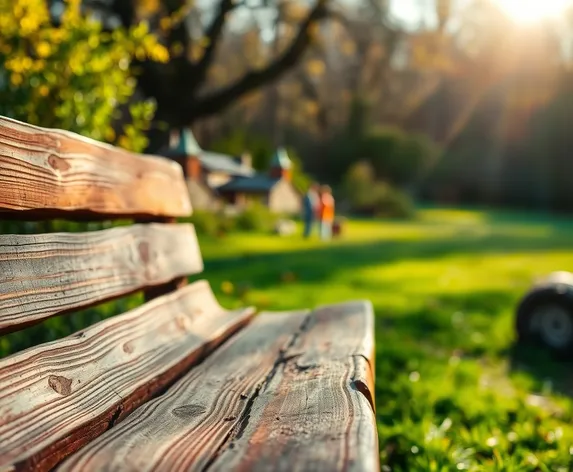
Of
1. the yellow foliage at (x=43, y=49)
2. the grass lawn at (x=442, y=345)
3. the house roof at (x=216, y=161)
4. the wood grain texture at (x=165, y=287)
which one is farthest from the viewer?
the house roof at (x=216, y=161)

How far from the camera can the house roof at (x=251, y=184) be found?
102 ft

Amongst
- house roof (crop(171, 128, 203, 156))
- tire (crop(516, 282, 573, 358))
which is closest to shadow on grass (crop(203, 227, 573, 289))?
tire (crop(516, 282, 573, 358))

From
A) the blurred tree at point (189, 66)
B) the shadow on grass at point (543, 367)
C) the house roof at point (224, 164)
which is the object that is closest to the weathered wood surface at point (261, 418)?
the shadow on grass at point (543, 367)

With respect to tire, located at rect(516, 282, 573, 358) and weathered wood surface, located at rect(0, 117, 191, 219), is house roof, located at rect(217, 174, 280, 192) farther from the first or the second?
weathered wood surface, located at rect(0, 117, 191, 219)

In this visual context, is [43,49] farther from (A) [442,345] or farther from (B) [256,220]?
(B) [256,220]

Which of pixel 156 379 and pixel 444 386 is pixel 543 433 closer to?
pixel 444 386

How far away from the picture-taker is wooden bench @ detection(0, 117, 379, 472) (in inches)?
47.8

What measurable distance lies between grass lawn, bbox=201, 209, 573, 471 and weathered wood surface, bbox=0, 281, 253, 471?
1247mm

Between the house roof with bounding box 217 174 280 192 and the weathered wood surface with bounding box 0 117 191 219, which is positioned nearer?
the weathered wood surface with bounding box 0 117 191 219

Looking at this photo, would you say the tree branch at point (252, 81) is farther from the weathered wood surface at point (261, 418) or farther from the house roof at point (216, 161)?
the house roof at point (216, 161)

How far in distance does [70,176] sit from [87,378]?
0.65 m

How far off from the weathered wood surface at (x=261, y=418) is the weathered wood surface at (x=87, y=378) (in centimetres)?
6

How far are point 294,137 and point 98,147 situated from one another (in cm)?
4679

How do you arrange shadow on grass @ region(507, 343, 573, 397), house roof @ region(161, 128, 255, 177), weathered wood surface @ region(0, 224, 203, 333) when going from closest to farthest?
1. weathered wood surface @ region(0, 224, 203, 333)
2. shadow on grass @ region(507, 343, 573, 397)
3. house roof @ region(161, 128, 255, 177)
